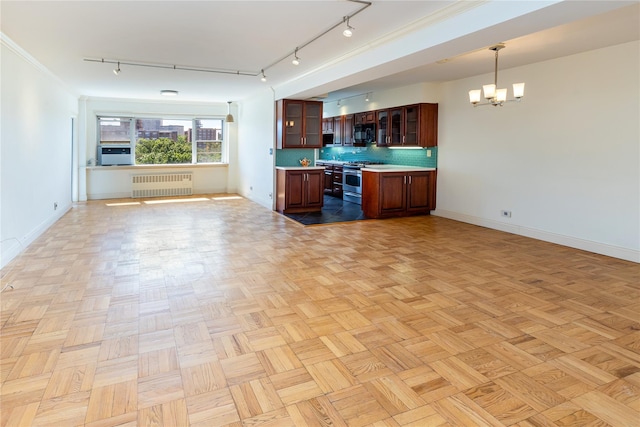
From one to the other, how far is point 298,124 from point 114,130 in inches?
196

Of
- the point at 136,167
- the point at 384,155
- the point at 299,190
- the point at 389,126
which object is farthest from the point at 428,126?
the point at 136,167

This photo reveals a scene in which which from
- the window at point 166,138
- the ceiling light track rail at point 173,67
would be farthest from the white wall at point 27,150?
the window at point 166,138

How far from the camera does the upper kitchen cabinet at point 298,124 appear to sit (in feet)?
26.3

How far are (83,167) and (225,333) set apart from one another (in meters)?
8.31

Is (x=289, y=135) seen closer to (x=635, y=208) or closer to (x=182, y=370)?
(x=635, y=208)

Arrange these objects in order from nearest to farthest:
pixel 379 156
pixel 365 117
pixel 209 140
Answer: pixel 365 117
pixel 379 156
pixel 209 140

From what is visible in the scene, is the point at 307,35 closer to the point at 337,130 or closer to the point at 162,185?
the point at 337,130

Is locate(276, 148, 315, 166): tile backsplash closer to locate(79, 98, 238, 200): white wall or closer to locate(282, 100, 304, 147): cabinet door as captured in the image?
locate(282, 100, 304, 147): cabinet door

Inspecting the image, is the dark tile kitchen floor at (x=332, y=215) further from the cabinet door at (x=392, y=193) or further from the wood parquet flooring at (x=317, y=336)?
the wood parquet flooring at (x=317, y=336)

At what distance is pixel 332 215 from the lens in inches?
304

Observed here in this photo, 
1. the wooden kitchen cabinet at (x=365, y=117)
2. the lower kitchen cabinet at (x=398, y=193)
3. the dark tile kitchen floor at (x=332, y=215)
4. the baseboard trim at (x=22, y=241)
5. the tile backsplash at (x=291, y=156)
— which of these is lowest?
the baseboard trim at (x=22, y=241)

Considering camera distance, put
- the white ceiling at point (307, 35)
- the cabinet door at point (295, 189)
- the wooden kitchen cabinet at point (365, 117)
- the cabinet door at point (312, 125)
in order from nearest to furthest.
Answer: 1. the white ceiling at point (307, 35)
2. the cabinet door at point (295, 189)
3. the cabinet door at point (312, 125)
4. the wooden kitchen cabinet at point (365, 117)

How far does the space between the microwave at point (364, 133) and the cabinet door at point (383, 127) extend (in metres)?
0.20

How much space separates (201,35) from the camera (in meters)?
4.45
